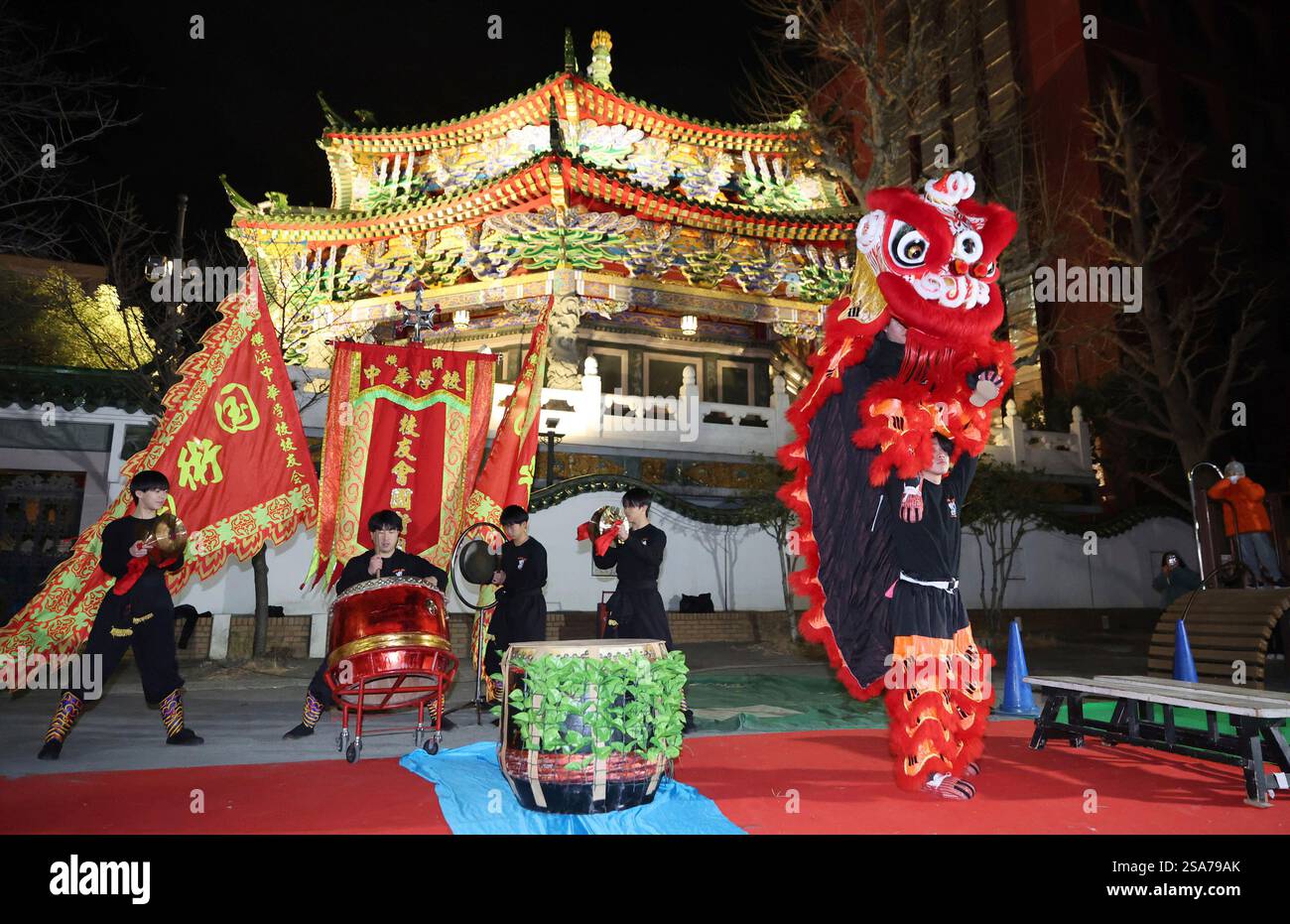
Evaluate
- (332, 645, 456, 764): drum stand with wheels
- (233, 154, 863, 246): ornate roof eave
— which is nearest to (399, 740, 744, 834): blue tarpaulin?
(332, 645, 456, 764): drum stand with wheels

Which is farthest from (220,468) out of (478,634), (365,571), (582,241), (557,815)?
(582,241)

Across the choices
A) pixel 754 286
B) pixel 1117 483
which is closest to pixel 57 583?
pixel 754 286

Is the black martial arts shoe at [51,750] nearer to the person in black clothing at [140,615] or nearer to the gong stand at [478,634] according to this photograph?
the person in black clothing at [140,615]

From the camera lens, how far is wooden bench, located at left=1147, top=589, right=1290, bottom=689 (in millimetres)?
5156

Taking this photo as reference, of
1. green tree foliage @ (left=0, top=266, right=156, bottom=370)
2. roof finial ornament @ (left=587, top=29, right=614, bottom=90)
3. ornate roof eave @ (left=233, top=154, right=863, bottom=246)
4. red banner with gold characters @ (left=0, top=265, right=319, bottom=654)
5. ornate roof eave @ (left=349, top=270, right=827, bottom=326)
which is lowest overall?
red banner with gold characters @ (left=0, top=265, right=319, bottom=654)

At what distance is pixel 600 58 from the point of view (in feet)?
55.7

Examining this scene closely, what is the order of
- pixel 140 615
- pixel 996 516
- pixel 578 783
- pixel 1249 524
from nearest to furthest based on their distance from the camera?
1. pixel 578 783
2. pixel 140 615
3. pixel 1249 524
4. pixel 996 516

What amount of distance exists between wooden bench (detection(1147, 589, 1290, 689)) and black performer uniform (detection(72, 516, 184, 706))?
22.0ft

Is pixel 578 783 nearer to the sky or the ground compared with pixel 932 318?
nearer to the ground

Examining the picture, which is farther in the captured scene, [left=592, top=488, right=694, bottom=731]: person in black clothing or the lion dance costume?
[left=592, top=488, right=694, bottom=731]: person in black clothing

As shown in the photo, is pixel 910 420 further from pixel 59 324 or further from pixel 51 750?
pixel 59 324

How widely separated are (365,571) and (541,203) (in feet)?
36.4

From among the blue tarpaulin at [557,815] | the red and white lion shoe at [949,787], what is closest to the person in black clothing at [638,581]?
the blue tarpaulin at [557,815]

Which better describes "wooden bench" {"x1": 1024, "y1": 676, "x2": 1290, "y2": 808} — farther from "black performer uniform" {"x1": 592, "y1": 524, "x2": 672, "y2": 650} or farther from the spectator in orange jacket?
the spectator in orange jacket
